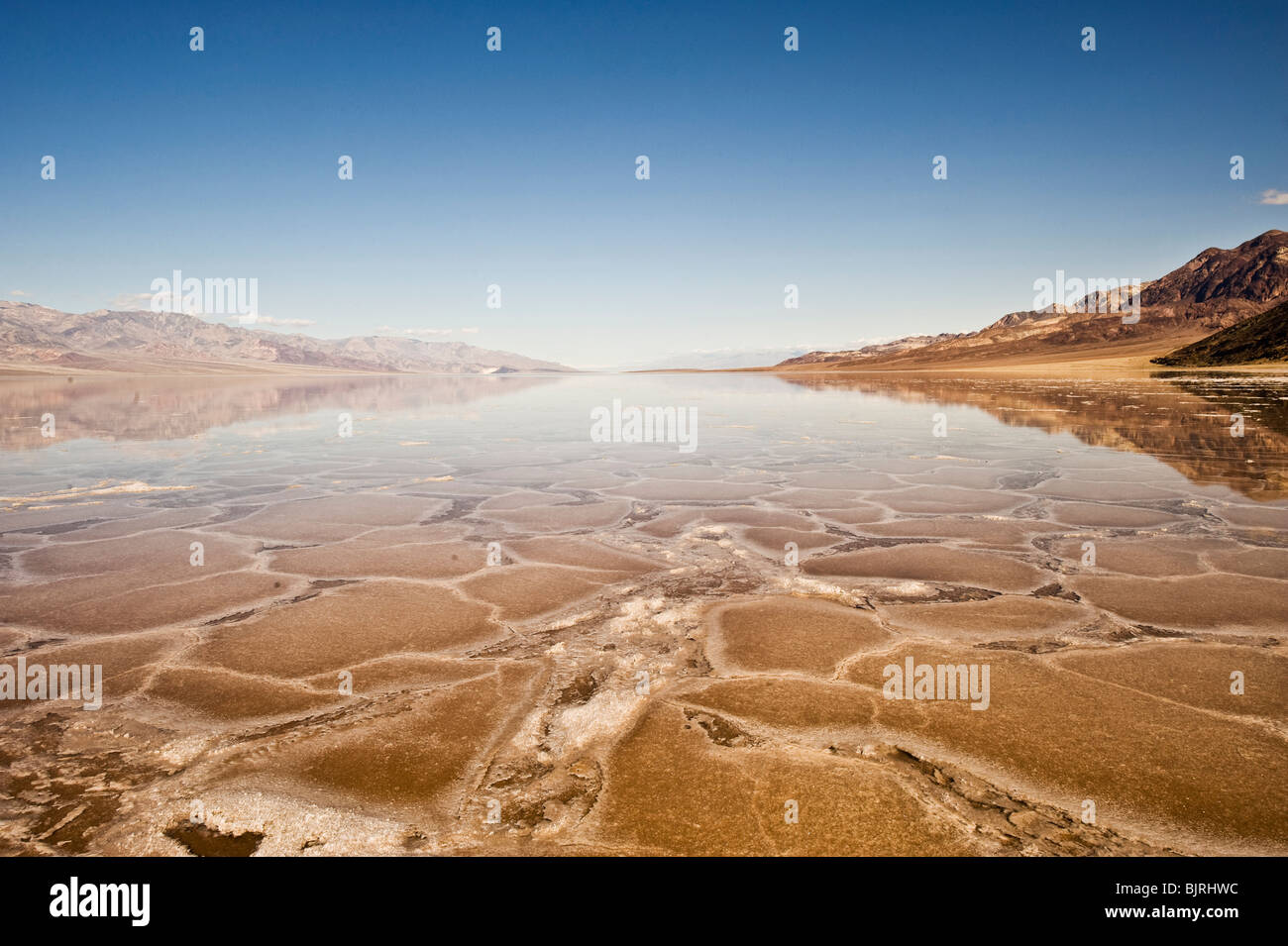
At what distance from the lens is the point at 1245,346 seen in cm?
5553

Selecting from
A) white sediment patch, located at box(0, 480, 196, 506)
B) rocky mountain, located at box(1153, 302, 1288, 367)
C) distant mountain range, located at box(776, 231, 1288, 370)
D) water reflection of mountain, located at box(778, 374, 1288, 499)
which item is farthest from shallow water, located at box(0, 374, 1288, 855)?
distant mountain range, located at box(776, 231, 1288, 370)

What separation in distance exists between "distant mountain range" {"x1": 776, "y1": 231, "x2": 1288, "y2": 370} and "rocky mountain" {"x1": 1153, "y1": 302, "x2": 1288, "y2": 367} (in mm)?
23652

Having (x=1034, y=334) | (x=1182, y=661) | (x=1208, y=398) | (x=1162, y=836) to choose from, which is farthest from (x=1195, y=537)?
(x=1034, y=334)

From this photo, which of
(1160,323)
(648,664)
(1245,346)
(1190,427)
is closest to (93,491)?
(648,664)

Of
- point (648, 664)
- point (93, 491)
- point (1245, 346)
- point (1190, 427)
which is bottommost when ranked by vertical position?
point (648, 664)

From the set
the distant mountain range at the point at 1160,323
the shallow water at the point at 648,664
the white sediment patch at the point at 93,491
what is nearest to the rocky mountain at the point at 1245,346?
the distant mountain range at the point at 1160,323

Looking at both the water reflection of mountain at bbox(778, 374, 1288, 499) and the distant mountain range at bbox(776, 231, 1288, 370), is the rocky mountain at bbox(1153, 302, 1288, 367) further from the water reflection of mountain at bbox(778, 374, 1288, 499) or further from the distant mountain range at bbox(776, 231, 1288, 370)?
the water reflection of mountain at bbox(778, 374, 1288, 499)

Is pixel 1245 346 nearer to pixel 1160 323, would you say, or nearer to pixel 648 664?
pixel 1160 323

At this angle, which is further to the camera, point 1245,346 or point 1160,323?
point 1160,323

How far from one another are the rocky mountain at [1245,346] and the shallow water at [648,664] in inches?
2488

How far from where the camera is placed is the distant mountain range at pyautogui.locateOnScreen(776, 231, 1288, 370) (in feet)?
322

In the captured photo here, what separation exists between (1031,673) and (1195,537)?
3992 millimetres

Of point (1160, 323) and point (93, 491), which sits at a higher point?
point (1160, 323)

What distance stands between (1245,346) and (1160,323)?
64.5 metres
